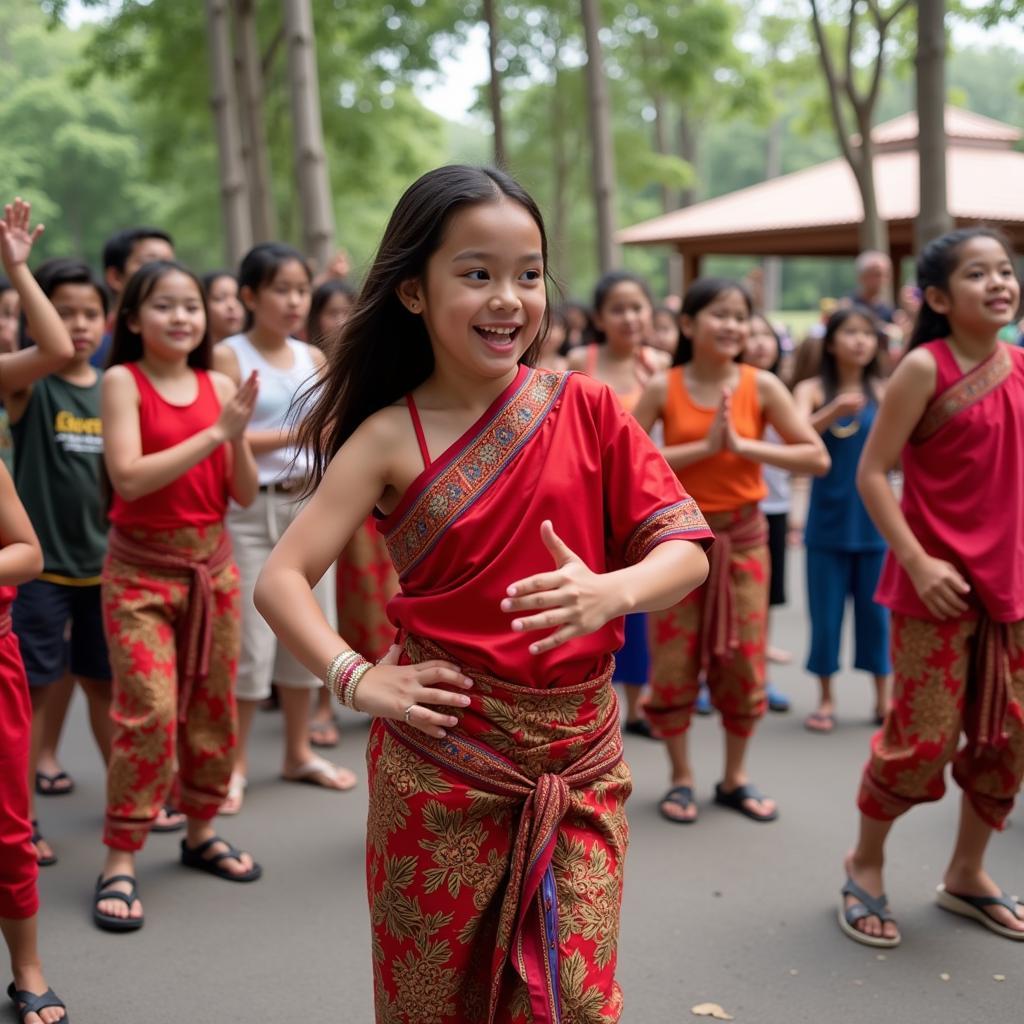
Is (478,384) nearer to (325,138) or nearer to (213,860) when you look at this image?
(213,860)

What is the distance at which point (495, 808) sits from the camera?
218cm

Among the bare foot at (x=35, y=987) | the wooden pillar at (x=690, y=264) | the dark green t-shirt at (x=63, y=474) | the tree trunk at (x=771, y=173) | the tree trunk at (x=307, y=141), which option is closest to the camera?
the bare foot at (x=35, y=987)

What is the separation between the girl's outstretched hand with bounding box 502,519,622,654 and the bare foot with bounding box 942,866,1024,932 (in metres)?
2.50

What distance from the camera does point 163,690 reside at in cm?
389

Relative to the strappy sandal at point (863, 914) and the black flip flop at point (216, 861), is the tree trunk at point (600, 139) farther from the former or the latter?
the strappy sandal at point (863, 914)

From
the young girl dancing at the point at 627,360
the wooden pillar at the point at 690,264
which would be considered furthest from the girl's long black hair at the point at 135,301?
the wooden pillar at the point at 690,264

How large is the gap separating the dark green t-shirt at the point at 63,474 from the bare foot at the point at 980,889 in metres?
3.16

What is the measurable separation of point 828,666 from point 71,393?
3.72 metres

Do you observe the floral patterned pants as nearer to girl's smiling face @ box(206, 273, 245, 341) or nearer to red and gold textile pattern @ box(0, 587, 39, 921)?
red and gold textile pattern @ box(0, 587, 39, 921)

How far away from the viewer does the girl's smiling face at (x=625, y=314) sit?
580 cm

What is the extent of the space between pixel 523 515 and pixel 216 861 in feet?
8.80

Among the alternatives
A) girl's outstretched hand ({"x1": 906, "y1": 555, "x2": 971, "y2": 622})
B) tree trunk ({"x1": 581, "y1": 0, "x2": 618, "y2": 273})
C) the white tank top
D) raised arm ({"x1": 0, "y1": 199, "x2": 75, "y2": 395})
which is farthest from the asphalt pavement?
tree trunk ({"x1": 581, "y1": 0, "x2": 618, "y2": 273})

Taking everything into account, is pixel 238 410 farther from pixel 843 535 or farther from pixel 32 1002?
pixel 843 535

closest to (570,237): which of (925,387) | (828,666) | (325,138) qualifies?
(325,138)
